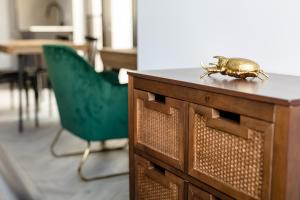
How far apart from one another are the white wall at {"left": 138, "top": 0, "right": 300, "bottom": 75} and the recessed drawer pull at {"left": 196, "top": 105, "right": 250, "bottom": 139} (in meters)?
0.43

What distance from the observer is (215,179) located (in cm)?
117

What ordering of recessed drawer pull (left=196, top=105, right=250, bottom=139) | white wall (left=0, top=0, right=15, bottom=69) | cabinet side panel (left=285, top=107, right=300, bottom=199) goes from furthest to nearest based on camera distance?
1. white wall (left=0, top=0, right=15, bottom=69)
2. recessed drawer pull (left=196, top=105, right=250, bottom=139)
3. cabinet side panel (left=285, top=107, right=300, bottom=199)

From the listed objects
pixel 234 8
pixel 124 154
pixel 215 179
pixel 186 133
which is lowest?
pixel 124 154

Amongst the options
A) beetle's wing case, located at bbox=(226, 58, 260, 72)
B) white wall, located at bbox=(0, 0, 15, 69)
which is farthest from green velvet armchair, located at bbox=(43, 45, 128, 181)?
white wall, located at bbox=(0, 0, 15, 69)

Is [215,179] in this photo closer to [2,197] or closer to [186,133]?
[186,133]

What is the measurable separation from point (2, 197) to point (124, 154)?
1970mm

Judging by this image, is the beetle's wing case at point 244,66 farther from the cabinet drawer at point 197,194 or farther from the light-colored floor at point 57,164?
the light-colored floor at point 57,164

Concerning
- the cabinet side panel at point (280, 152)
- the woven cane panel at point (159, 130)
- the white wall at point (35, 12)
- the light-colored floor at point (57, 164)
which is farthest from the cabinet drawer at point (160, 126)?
the white wall at point (35, 12)

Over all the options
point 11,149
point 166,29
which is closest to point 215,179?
point 166,29

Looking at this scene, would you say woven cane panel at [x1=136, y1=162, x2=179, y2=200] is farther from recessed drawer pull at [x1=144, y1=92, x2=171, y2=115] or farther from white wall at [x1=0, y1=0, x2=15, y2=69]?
white wall at [x1=0, y1=0, x2=15, y2=69]

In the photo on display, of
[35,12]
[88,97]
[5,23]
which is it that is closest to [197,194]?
[88,97]

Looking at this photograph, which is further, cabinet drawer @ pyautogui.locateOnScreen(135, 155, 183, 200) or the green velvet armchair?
the green velvet armchair

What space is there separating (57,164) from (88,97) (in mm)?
633

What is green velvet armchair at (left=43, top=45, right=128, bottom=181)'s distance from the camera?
2.37 meters
